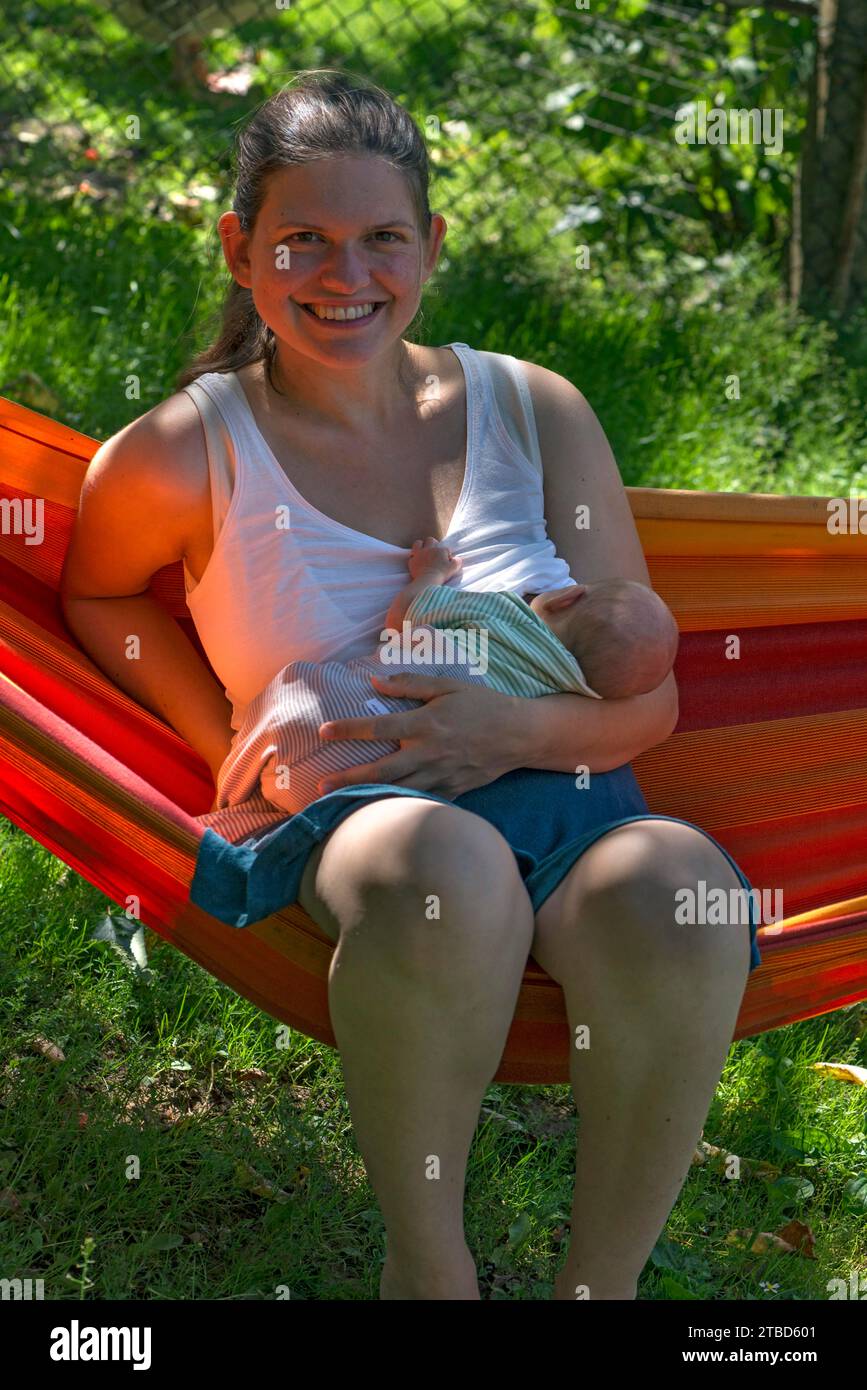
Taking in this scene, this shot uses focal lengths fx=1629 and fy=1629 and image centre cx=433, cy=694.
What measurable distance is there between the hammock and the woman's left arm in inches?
7.9

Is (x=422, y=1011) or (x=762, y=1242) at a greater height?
(x=422, y=1011)

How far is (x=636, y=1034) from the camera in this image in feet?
5.56

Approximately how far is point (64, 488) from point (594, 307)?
2995 millimetres

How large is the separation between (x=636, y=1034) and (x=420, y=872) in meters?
0.29

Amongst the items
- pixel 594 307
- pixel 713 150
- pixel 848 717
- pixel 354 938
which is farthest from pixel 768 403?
pixel 354 938

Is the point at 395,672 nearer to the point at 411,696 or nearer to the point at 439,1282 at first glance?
the point at 411,696

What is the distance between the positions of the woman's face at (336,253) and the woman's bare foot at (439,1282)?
1.10 m

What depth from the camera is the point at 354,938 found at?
1665 mm

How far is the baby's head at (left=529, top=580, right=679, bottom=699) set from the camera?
200cm

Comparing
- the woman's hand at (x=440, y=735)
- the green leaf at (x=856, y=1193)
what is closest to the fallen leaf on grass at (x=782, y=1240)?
the green leaf at (x=856, y=1193)

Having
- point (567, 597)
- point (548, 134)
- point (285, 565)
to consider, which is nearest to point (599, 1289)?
point (567, 597)

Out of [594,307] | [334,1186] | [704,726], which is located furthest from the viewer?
[594,307]

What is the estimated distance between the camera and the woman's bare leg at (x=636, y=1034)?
5.54 ft

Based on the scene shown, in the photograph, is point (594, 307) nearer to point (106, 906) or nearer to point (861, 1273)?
point (106, 906)
